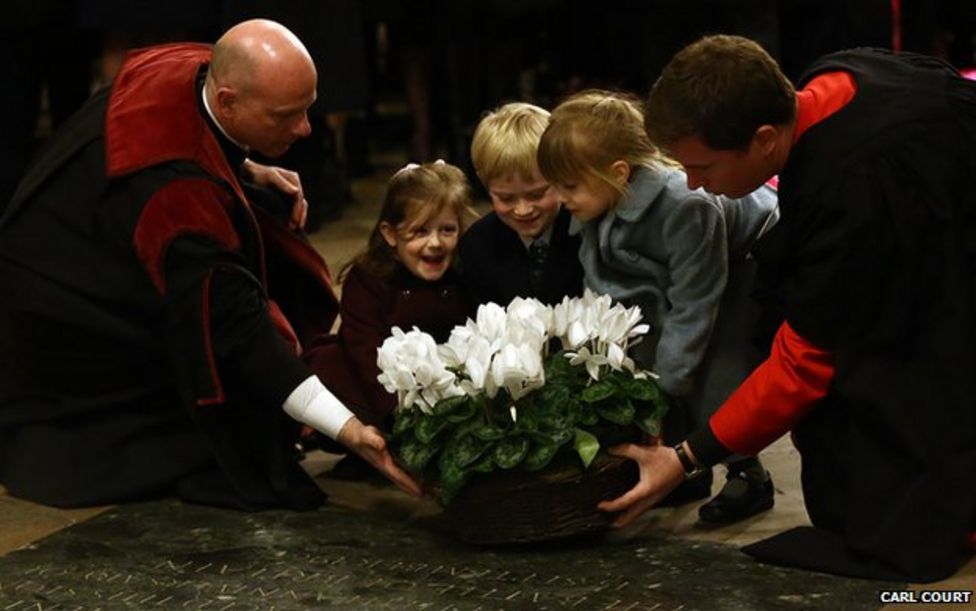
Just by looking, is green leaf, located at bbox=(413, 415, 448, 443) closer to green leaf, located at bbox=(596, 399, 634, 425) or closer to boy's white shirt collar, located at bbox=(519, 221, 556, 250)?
green leaf, located at bbox=(596, 399, 634, 425)

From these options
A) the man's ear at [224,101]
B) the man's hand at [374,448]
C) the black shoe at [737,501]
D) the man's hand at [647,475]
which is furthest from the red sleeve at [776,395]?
the man's ear at [224,101]

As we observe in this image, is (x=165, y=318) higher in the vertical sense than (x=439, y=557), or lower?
higher

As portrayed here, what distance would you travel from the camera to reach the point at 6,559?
4.67 metres

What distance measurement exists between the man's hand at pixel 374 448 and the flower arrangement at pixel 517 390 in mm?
102

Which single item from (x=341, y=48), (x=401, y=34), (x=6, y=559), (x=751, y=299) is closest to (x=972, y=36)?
(x=401, y=34)

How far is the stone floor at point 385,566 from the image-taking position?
4.29 meters

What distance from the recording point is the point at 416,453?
4.48 m

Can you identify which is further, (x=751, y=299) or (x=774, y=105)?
(x=751, y=299)

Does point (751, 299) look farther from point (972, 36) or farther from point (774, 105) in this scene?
point (972, 36)

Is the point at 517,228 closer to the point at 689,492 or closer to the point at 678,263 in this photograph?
the point at 678,263

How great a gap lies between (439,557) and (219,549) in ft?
1.61

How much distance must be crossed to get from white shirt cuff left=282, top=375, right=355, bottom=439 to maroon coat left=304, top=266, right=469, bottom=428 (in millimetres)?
271

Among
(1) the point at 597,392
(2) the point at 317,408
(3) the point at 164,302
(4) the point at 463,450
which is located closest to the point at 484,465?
(4) the point at 463,450

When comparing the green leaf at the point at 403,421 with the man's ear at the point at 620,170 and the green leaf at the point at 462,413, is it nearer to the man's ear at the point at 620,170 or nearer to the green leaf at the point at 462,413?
the green leaf at the point at 462,413
